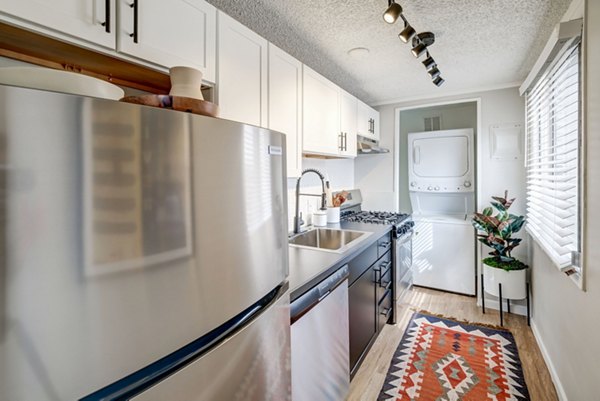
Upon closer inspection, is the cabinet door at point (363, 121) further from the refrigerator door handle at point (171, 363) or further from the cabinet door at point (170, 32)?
the refrigerator door handle at point (171, 363)

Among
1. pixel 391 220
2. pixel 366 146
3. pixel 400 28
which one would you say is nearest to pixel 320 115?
pixel 400 28

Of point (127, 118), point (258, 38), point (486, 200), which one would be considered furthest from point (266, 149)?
point (486, 200)

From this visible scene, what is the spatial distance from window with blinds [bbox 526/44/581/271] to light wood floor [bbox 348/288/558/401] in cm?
89

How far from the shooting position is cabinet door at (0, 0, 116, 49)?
2.58 ft

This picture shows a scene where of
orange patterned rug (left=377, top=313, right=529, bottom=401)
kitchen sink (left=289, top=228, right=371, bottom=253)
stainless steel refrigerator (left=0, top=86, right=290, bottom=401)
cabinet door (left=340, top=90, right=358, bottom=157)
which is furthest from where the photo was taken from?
cabinet door (left=340, top=90, right=358, bottom=157)

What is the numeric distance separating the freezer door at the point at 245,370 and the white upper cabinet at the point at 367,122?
2423mm

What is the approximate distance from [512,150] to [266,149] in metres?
3.11

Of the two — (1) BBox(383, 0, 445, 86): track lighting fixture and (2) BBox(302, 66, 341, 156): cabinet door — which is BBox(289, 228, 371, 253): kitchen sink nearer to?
(2) BBox(302, 66, 341, 156): cabinet door

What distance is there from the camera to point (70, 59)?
1069 millimetres

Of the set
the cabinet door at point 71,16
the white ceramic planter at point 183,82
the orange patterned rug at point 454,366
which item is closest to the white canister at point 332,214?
the orange patterned rug at point 454,366

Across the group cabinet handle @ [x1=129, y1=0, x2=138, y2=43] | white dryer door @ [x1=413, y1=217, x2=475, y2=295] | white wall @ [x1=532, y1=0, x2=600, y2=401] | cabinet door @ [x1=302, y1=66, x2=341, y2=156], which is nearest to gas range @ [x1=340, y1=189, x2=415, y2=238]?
white dryer door @ [x1=413, y1=217, x2=475, y2=295]

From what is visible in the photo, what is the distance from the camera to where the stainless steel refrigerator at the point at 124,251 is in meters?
0.45

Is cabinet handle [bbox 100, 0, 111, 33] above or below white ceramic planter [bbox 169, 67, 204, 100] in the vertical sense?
above

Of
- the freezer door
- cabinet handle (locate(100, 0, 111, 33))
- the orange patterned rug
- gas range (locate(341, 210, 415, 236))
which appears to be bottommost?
the orange patterned rug
